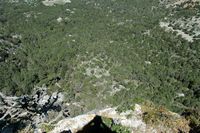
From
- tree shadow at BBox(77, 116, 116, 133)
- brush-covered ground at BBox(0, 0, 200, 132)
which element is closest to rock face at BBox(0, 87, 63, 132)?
tree shadow at BBox(77, 116, 116, 133)

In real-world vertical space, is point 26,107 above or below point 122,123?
above

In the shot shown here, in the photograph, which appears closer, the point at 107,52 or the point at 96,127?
the point at 96,127

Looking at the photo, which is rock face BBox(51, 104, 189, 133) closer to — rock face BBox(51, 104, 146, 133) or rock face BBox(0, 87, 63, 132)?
rock face BBox(51, 104, 146, 133)

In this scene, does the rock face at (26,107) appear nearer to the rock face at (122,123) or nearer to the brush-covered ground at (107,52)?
the rock face at (122,123)

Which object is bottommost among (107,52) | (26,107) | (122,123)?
(107,52)

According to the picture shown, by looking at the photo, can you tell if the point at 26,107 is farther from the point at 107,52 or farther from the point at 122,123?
the point at 107,52

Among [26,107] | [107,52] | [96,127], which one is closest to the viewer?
[26,107]

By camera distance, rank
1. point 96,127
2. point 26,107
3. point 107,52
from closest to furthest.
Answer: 1. point 26,107
2. point 96,127
3. point 107,52

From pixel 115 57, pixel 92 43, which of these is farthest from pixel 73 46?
pixel 115 57

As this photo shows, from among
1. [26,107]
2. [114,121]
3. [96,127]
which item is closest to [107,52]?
[114,121]

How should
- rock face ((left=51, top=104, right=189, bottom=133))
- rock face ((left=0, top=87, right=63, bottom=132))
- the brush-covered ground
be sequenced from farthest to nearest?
the brush-covered ground < rock face ((left=51, top=104, right=189, bottom=133)) < rock face ((left=0, top=87, right=63, bottom=132))
